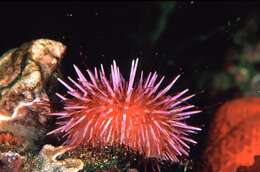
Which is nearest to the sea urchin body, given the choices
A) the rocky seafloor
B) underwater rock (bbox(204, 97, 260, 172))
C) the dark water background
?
the rocky seafloor

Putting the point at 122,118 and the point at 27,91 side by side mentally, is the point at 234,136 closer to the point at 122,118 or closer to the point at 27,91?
the point at 122,118

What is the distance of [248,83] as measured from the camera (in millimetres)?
4594

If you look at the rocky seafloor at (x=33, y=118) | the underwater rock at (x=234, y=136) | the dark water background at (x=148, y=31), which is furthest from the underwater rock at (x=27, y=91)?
the underwater rock at (x=234, y=136)

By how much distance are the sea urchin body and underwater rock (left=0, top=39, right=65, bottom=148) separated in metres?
0.29

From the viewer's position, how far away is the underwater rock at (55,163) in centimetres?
284

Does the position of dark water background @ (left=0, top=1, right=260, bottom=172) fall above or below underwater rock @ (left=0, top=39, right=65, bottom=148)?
above

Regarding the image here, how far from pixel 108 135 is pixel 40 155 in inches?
19.4

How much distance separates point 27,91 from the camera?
330cm

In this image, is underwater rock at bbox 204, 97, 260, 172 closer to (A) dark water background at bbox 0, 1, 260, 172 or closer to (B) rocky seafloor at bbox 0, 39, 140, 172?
(B) rocky seafloor at bbox 0, 39, 140, 172

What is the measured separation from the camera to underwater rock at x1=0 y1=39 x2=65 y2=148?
3287 millimetres

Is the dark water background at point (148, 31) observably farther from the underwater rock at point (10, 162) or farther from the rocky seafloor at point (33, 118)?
the underwater rock at point (10, 162)

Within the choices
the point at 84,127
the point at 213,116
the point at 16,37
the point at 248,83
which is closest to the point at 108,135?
the point at 84,127

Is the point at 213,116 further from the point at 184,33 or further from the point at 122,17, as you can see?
the point at 122,17

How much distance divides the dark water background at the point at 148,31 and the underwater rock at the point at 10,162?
1.59m
